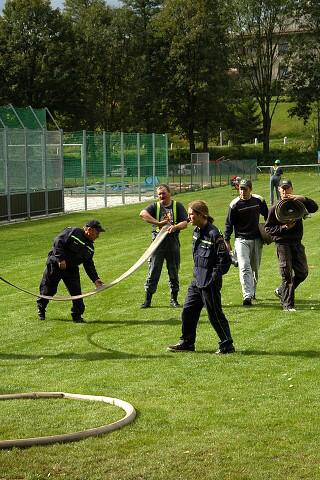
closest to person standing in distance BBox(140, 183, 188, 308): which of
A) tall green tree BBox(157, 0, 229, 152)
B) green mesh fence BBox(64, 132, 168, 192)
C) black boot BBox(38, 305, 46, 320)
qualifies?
black boot BBox(38, 305, 46, 320)

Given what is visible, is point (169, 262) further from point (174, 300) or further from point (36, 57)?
point (36, 57)

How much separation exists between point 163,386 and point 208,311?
154 cm

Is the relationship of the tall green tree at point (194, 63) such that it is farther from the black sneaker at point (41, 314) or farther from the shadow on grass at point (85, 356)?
the shadow on grass at point (85, 356)

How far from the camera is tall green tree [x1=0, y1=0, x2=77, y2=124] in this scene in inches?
3019

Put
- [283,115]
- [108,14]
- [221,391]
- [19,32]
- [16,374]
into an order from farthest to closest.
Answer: [283,115], [108,14], [19,32], [16,374], [221,391]

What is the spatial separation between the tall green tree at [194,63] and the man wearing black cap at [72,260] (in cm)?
6610

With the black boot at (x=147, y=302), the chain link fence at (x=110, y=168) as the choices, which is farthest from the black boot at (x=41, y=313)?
the chain link fence at (x=110, y=168)

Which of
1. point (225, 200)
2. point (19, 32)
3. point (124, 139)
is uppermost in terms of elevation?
point (19, 32)

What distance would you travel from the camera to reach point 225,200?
43781 millimetres

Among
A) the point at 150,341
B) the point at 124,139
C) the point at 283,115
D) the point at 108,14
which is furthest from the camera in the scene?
the point at 283,115

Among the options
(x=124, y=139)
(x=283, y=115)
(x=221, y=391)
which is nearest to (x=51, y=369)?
(x=221, y=391)

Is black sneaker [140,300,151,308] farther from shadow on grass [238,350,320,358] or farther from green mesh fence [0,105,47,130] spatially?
green mesh fence [0,105,47,130]

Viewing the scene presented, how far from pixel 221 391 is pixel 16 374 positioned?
2.41 m

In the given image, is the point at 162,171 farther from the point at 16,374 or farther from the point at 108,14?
the point at 108,14
